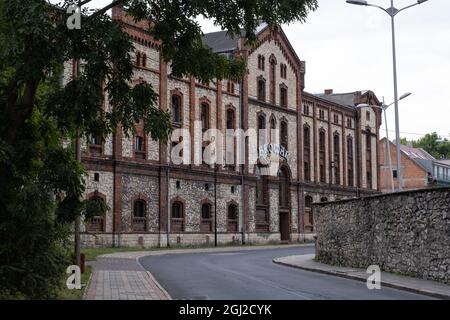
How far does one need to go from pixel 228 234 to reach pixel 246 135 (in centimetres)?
810

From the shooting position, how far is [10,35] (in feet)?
35.1

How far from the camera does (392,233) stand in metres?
20.9

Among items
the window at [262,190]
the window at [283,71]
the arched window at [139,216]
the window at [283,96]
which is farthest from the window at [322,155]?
the arched window at [139,216]

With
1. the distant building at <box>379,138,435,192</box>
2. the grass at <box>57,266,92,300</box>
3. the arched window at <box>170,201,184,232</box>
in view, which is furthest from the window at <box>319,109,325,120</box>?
the grass at <box>57,266,92,300</box>

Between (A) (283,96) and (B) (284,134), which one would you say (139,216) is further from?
(A) (283,96)

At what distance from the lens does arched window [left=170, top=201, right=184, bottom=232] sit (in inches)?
1722

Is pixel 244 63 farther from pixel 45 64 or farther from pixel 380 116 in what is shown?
pixel 380 116

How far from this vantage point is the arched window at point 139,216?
1610 inches

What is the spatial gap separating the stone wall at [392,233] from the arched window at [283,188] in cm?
2705

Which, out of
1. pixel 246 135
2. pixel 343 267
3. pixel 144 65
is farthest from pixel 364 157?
pixel 343 267

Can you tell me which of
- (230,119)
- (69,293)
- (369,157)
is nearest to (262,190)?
(230,119)

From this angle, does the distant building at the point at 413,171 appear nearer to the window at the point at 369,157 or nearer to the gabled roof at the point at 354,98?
the gabled roof at the point at 354,98

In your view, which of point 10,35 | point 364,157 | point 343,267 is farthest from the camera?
point 364,157

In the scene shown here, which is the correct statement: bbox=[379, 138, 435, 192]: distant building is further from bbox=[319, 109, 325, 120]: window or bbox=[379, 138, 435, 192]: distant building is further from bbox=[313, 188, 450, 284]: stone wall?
bbox=[313, 188, 450, 284]: stone wall
